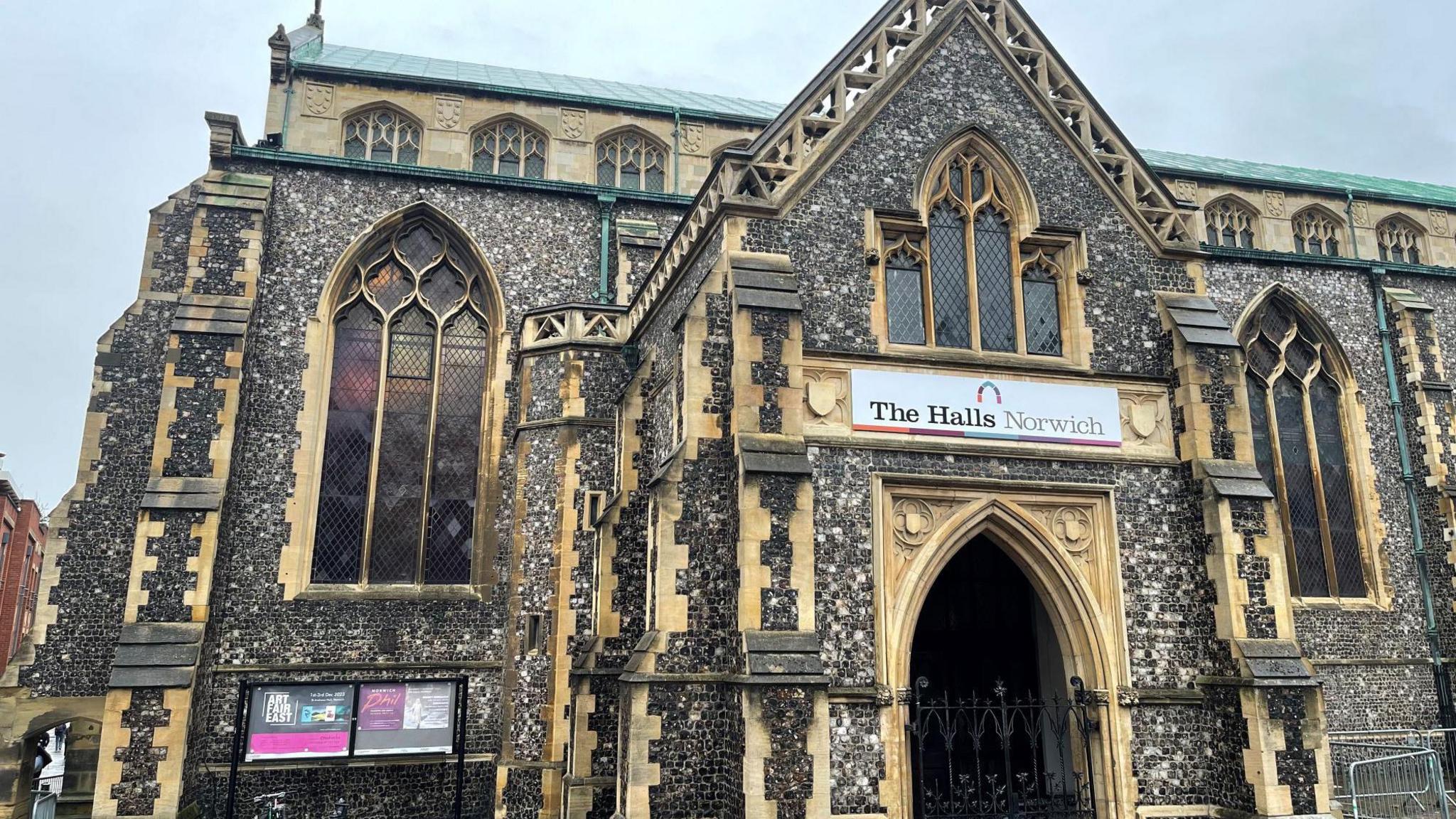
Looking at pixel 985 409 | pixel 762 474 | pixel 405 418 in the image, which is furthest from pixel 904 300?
pixel 405 418

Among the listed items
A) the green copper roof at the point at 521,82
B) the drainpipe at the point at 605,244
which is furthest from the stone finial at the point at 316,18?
the drainpipe at the point at 605,244

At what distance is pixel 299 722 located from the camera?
50.5ft

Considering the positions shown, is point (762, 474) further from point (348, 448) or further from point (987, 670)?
point (348, 448)

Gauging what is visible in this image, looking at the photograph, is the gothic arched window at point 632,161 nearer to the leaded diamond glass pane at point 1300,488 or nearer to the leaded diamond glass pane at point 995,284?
the leaded diamond glass pane at point 995,284

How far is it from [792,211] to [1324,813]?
A: 9.79 metres

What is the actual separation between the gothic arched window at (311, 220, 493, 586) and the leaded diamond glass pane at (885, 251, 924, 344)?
27.4 ft

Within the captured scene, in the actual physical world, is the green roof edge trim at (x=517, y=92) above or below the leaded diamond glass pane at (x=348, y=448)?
above

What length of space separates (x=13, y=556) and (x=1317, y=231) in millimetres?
52541

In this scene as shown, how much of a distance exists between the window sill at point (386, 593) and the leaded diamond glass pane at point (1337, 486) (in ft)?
55.4

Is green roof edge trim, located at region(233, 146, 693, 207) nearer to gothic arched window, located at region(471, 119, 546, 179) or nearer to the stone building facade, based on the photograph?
the stone building facade

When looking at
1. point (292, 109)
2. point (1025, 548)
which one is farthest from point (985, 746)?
point (292, 109)

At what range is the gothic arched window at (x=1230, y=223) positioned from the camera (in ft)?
85.3

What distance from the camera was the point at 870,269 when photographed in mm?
13211

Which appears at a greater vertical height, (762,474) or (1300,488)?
(1300,488)
